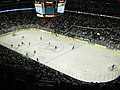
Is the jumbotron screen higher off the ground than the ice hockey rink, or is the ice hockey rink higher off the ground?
the jumbotron screen

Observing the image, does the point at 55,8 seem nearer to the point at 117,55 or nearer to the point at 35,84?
the point at 117,55

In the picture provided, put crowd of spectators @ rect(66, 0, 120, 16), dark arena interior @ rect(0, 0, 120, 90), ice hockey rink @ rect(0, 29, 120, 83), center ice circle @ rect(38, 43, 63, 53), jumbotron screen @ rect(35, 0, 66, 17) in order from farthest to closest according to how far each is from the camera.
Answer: crowd of spectators @ rect(66, 0, 120, 16) → dark arena interior @ rect(0, 0, 120, 90) → center ice circle @ rect(38, 43, 63, 53) → jumbotron screen @ rect(35, 0, 66, 17) → ice hockey rink @ rect(0, 29, 120, 83)

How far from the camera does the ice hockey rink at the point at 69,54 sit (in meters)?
13.5

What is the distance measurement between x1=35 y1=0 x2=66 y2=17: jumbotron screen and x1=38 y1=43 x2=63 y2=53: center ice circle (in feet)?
11.2

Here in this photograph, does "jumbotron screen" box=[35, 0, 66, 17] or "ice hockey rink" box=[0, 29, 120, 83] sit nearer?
"ice hockey rink" box=[0, 29, 120, 83]

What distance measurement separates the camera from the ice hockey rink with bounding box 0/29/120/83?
13.5 metres

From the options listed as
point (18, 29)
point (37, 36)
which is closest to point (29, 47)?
point (37, 36)

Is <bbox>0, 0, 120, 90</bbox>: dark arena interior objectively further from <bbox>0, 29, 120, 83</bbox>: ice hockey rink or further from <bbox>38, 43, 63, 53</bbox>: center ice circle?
<bbox>38, 43, 63, 53</bbox>: center ice circle

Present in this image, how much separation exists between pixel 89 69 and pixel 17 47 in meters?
8.10

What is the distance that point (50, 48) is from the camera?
18.4m

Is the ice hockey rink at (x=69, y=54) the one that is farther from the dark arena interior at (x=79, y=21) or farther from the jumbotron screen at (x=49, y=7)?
the jumbotron screen at (x=49, y=7)

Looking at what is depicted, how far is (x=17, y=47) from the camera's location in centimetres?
1858

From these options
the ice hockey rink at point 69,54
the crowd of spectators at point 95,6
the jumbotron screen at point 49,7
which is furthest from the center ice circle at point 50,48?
the crowd of spectators at point 95,6

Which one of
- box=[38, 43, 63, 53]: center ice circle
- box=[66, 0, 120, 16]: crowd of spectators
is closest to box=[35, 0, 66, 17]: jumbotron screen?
box=[38, 43, 63, 53]: center ice circle
